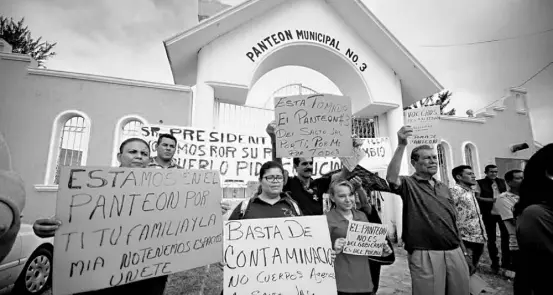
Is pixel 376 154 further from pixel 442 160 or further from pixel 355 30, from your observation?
pixel 442 160

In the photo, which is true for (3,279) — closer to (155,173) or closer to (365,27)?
(155,173)

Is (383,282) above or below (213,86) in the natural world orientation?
below

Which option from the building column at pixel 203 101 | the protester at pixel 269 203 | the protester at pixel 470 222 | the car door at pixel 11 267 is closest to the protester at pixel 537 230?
the protester at pixel 269 203

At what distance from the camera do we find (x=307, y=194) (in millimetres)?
3002

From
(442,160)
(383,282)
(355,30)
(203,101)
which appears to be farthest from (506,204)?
(442,160)

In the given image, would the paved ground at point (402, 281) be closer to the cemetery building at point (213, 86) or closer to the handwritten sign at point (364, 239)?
the cemetery building at point (213, 86)

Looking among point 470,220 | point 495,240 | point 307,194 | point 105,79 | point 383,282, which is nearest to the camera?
point 307,194

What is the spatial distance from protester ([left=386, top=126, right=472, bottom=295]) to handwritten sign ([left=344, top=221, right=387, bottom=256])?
462 millimetres

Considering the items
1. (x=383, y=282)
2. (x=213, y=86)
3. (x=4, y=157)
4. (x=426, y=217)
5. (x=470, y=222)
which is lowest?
(x=383, y=282)

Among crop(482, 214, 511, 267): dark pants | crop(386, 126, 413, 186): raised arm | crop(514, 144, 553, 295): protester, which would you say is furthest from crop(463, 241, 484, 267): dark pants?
crop(514, 144, 553, 295): protester

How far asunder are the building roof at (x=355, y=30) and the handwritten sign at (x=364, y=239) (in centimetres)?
522

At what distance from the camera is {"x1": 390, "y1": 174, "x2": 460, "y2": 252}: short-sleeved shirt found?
2576mm

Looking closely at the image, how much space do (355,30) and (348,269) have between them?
6.91m

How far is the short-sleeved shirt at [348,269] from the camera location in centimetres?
223
